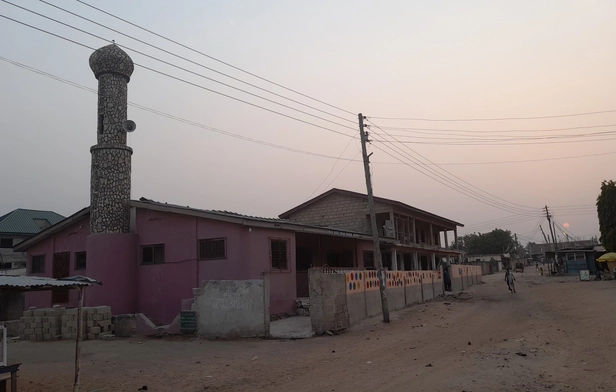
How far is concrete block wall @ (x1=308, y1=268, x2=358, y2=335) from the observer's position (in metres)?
14.4

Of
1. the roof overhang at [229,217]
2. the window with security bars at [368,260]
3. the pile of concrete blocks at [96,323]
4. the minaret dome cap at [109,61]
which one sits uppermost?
the minaret dome cap at [109,61]

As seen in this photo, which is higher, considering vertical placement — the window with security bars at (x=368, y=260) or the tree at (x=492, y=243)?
the tree at (x=492, y=243)

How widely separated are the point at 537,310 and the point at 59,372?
17.1m

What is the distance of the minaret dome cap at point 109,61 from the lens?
21.7 metres

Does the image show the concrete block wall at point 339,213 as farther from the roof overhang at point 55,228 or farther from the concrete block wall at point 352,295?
the roof overhang at point 55,228

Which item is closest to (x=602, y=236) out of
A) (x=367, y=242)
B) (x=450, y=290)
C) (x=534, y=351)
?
(x=450, y=290)

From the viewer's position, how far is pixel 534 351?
10414 mm

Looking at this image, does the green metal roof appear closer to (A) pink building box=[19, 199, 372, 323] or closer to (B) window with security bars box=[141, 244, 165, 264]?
(A) pink building box=[19, 199, 372, 323]

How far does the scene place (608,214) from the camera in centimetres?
3856

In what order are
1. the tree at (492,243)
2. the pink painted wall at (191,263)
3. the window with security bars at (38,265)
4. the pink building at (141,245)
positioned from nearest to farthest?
the pink painted wall at (191,263) → the pink building at (141,245) → the window with security bars at (38,265) → the tree at (492,243)

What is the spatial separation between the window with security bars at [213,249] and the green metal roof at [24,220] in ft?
118

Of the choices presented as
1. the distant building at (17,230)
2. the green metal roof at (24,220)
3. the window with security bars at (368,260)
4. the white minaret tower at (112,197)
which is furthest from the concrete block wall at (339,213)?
the green metal roof at (24,220)

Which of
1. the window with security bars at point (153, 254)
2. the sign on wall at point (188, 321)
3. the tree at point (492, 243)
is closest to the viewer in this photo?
the sign on wall at point (188, 321)

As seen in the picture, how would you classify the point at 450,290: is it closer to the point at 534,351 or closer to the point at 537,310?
the point at 537,310
